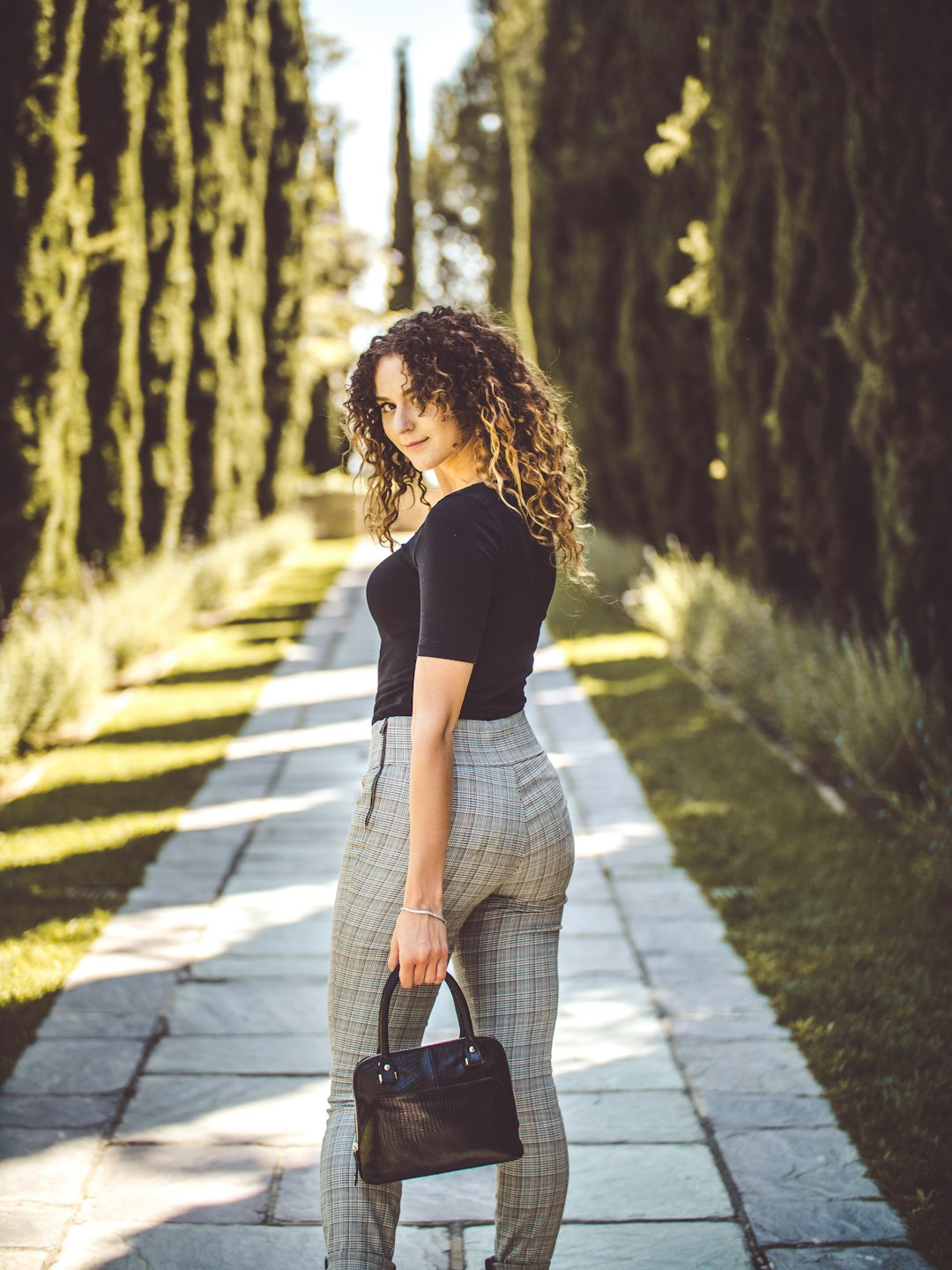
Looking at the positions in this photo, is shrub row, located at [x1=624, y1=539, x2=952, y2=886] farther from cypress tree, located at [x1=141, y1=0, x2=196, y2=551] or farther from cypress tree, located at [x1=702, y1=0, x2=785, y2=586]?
cypress tree, located at [x1=141, y1=0, x2=196, y2=551]

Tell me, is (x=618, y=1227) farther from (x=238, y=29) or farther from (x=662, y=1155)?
(x=238, y=29)

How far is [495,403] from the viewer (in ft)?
6.63

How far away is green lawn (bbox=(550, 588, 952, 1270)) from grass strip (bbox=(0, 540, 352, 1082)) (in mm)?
2118

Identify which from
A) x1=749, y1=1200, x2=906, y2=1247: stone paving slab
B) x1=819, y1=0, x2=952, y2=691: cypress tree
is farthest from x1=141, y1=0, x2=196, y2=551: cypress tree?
x1=749, y1=1200, x2=906, y2=1247: stone paving slab

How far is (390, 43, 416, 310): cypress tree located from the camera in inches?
1080

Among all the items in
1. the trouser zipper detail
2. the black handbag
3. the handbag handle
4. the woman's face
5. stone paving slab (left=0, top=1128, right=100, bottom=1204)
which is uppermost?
the woman's face

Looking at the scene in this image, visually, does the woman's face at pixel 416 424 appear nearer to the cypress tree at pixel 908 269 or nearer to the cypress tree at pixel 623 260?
the cypress tree at pixel 908 269

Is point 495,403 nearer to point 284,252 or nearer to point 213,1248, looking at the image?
point 213,1248

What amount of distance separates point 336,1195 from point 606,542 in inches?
538

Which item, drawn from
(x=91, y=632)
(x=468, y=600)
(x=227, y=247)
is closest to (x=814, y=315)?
(x=91, y=632)

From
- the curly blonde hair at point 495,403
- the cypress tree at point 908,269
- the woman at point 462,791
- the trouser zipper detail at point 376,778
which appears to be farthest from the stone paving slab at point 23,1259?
the cypress tree at point 908,269

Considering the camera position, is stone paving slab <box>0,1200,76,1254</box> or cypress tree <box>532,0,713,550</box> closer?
stone paving slab <box>0,1200,76,1254</box>

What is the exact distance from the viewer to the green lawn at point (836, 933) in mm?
2910

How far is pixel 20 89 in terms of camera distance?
6.93 metres
